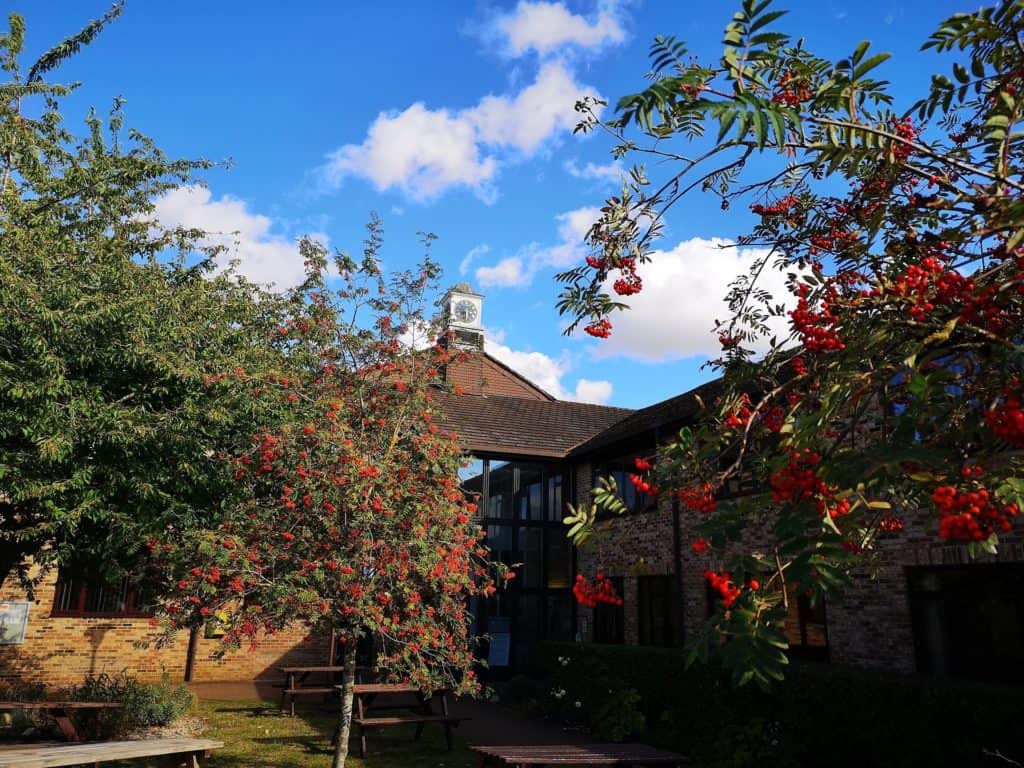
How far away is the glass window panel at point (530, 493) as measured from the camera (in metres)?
19.1

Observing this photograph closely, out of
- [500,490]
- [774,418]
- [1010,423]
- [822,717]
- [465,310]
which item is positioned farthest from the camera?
[465,310]

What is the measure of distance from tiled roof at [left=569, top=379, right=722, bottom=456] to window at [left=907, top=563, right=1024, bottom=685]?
4.45 m

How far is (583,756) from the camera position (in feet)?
24.2

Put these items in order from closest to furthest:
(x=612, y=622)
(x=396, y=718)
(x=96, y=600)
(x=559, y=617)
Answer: (x=396, y=718), (x=96, y=600), (x=612, y=622), (x=559, y=617)

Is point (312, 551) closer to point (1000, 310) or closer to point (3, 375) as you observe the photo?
point (3, 375)

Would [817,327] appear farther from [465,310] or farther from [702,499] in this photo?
[465,310]

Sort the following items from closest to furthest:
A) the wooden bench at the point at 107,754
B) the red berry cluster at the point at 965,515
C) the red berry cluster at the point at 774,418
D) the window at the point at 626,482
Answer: the red berry cluster at the point at 965,515 < the red berry cluster at the point at 774,418 < the wooden bench at the point at 107,754 < the window at the point at 626,482

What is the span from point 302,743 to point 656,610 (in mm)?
7375

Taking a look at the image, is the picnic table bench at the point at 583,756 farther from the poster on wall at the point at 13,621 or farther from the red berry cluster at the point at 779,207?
the poster on wall at the point at 13,621

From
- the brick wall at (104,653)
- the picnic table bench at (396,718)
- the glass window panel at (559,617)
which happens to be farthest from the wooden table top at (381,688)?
the glass window panel at (559,617)

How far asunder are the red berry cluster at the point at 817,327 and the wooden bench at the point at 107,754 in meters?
7.27

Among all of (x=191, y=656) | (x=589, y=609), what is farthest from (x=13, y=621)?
(x=589, y=609)

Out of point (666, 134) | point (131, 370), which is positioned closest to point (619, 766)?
point (666, 134)

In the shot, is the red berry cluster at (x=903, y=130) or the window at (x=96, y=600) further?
the window at (x=96, y=600)
